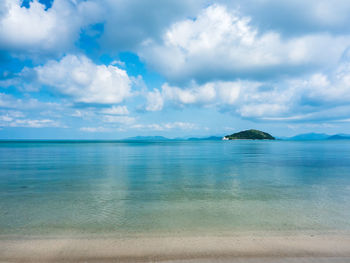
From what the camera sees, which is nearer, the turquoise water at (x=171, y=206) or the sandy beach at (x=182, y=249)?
→ the sandy beach at (x=182, y=249)

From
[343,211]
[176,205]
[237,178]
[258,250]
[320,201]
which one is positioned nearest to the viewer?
[258,250]

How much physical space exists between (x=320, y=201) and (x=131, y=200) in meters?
16.7

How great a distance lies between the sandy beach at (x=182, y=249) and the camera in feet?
32.5

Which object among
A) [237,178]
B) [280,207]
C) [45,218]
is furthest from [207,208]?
Result: [237,178]

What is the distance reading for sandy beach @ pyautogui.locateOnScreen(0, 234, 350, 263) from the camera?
9.90 meters

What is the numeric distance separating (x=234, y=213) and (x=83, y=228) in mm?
10355

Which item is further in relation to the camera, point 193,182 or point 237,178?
point 237,178

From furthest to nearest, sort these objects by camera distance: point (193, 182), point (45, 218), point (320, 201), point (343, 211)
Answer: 1. point (193, 182)
2. point (320, 201)
3. point (343, 211)
4. point (45, 218)

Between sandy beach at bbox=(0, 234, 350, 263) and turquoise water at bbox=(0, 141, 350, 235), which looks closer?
sandy beach at bbox=(0, 234, 350, 263)

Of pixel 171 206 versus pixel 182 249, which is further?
pixel 171 206

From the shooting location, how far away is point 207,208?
17.2m

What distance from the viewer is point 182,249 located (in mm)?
10734

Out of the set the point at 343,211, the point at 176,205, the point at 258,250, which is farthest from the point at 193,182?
the point at 258,250

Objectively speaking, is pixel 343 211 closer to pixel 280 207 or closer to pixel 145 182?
pixel 280 207
